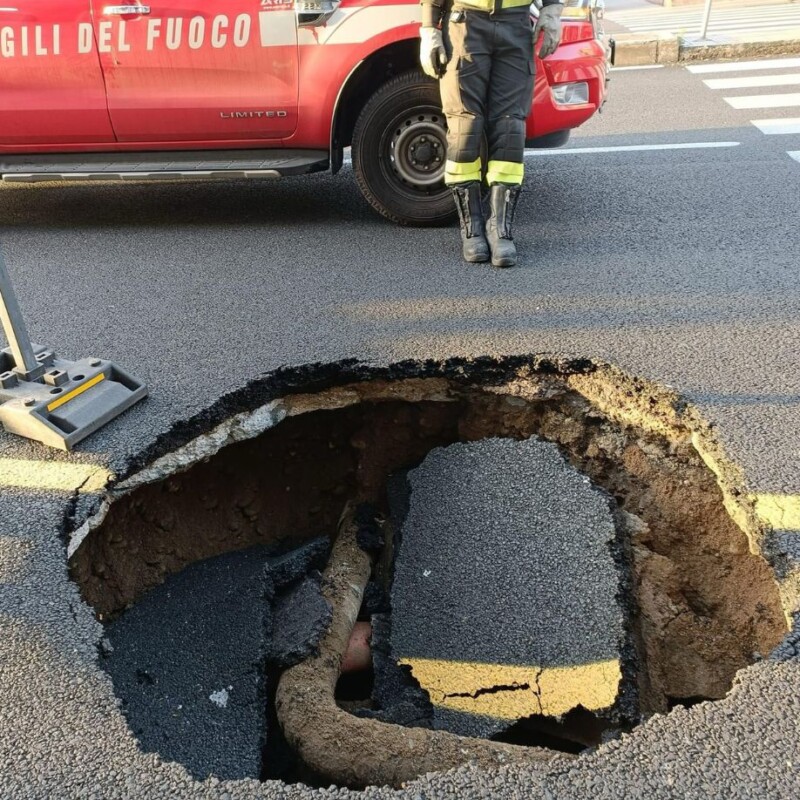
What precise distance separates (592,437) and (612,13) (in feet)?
57.4

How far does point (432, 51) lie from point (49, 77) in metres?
Answer: 2.52

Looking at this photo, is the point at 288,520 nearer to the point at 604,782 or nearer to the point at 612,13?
the point at 604,782

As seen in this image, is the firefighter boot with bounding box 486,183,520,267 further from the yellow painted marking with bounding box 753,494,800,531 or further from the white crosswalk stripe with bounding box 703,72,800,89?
the white crosswalk stripe with bounding box 703,72,800,89

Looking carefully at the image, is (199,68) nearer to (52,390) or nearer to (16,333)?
(16,333)

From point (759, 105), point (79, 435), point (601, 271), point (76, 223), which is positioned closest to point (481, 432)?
point (601, 271)

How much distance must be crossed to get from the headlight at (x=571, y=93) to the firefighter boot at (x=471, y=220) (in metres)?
0.82

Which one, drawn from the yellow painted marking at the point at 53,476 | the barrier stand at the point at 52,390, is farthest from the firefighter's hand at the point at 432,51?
the yellow painted marking at the point at 53,476

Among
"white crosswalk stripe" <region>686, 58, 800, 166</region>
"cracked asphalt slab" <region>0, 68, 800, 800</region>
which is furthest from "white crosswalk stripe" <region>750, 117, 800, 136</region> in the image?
"cracked asphalt slab" <region>0, 68, 800, 800</region>

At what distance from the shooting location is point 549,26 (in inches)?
158

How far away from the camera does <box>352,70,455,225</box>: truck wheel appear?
452 centimetres

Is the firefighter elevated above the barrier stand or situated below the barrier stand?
above

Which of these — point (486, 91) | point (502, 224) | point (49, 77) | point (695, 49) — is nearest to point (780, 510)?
point (502, 224)

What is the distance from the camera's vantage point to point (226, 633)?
2.72m

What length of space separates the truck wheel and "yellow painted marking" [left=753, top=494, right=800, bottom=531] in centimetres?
292
